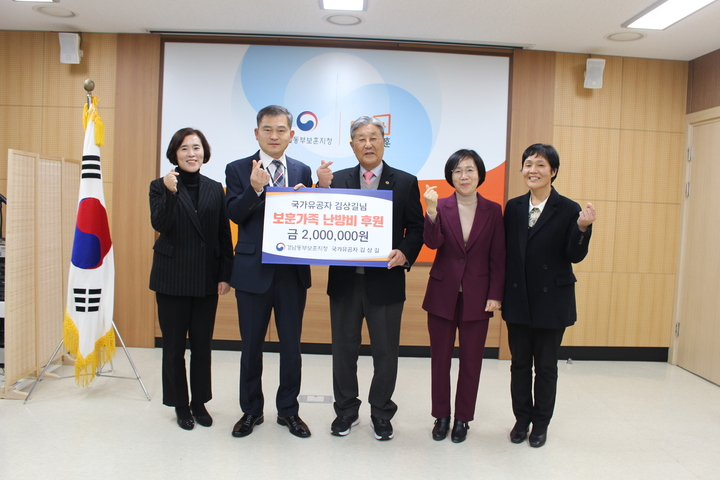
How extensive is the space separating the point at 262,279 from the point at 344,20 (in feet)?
7.91

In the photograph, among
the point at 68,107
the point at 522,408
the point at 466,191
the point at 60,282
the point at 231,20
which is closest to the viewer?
the point at 466,191

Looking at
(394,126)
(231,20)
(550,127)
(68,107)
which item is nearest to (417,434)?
(394,126)

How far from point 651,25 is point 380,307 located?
3.14 metres

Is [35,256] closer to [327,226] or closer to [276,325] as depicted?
[276,325]

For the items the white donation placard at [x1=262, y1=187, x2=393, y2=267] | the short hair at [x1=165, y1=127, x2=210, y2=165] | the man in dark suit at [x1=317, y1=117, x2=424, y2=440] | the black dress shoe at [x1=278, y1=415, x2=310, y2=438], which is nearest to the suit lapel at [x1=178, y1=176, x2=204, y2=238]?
the short hair at [x1=165, y1=127, x2=210, y2=165]

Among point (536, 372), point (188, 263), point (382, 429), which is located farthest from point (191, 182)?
point (536, 372)

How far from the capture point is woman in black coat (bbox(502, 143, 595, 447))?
266 cm

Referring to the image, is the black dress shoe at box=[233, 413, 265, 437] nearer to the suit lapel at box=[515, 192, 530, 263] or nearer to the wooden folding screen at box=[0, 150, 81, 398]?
the wooden folding screen at box=[0, 150, 81, 398]

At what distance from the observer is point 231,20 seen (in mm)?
4062

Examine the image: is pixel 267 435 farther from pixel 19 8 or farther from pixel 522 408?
pixel 19 8

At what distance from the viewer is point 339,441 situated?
9.19 feet

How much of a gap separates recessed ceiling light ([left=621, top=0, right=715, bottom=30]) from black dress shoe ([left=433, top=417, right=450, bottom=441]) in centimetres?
317

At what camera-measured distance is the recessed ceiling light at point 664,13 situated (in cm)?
343

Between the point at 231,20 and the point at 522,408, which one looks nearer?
the point at 522,408
